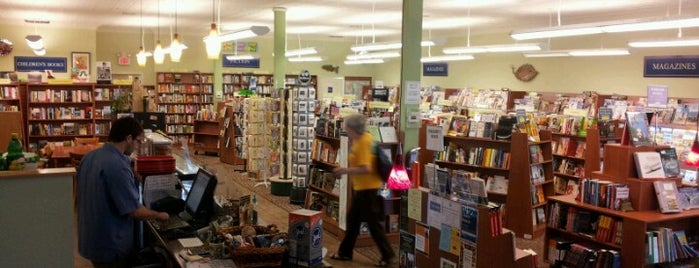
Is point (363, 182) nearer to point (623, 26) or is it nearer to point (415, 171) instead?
point (415, 171)

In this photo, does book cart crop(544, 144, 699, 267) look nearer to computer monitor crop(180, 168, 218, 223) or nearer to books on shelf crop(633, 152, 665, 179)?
books on shelf crop(633, 152, 665, 179)

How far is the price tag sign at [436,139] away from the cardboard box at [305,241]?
2.00 m

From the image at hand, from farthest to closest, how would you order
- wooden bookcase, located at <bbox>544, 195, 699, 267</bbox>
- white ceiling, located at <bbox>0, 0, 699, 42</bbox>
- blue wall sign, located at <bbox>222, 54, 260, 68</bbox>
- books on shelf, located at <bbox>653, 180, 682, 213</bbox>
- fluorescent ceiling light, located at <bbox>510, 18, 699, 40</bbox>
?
blue wall sign, located at <bbox>222, 54, 260, 68</bbox> < white ceiling, located at <bbox>0, 0, 699, 42</bbox> < fluorescent ceiling light, located at <bbox>510, 18, 699, 40</bbox> < books on shelf, located at <bbox>653, 180, 682, 213</bbox> < wooden bookcase, located at <bbox>544, 195, 699, 267</bbox>

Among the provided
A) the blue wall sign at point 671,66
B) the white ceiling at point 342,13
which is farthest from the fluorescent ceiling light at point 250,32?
the blue wall sign at point 671,66

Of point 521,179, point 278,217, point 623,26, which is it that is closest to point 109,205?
point 278,217

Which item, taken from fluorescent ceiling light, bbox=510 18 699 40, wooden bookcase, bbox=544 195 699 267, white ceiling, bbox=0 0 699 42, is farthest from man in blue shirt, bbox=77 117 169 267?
white ceiling, bbox=0 0 699 42

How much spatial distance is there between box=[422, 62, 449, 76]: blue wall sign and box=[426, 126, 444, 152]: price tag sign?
1285 centimetres

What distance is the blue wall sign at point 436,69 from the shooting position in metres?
17.9

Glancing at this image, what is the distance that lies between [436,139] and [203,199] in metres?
2.17

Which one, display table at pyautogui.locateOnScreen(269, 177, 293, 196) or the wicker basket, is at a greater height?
the wicker basket

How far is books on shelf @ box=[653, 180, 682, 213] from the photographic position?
579cm

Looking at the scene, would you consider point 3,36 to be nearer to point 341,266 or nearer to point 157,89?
point 157,89

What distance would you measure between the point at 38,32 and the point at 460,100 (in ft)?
38.3

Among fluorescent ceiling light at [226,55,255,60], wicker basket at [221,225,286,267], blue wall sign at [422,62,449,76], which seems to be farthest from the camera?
blue wall sign at [422,62,449,76]
